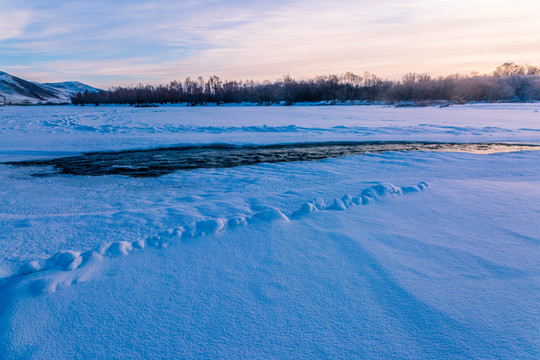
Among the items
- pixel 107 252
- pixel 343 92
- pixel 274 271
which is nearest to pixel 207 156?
pixel 107 252

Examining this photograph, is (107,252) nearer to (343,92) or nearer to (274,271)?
(274,271)

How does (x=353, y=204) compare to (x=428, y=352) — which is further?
(x=353, y=204)

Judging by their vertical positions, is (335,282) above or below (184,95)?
below

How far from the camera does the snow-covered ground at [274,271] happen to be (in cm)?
144

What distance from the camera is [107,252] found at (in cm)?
229

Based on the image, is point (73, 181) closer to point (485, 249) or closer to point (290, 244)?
point (290, 244)

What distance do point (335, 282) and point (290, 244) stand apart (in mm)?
581

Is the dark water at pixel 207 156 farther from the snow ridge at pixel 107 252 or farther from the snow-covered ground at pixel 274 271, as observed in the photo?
the snow ridge at pixel 107 252

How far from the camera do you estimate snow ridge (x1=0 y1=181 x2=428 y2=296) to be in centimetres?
189

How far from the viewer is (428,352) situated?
1380 mm

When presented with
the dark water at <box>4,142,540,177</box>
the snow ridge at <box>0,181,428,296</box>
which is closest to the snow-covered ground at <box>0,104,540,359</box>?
the snow ridge at <box>0,181,428,296</box>

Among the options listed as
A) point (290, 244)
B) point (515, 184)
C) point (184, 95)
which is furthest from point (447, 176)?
point (184, 95)

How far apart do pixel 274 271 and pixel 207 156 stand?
18.7ft

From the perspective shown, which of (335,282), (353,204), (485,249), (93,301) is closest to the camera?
(93,301)
